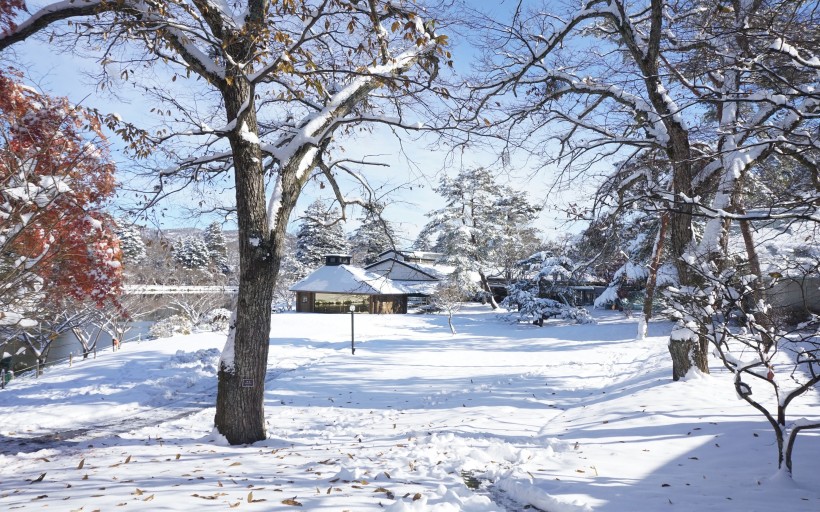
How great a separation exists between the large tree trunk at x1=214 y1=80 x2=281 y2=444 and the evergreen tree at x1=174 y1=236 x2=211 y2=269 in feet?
146

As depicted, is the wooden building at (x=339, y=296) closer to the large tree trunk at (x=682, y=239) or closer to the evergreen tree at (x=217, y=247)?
the evergreen tree at (x=217, y=247)

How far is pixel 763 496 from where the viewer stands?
3.71 m

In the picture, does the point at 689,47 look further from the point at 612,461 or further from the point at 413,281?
the point at 413,281

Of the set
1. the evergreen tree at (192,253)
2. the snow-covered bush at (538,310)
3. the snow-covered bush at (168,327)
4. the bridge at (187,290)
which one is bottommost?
the snow-covered bush at (168,327)

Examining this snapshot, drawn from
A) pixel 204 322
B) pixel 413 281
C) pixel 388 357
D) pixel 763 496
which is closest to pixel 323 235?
pixel 413 281

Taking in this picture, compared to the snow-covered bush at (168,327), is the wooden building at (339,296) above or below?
above

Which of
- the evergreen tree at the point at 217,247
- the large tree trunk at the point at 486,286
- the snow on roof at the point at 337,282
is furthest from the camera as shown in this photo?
the evergreen tree at the point at 217,247

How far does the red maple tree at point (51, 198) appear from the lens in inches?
186

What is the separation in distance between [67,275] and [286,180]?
5.51 m

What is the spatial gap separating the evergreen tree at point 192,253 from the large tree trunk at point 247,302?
146ft

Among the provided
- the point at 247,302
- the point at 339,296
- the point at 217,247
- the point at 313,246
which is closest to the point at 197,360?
the point at 247,302

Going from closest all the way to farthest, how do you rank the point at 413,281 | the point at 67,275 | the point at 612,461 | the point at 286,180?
the point at 612,461 < the point at 286,180 < the point at 67,275 < the point at 413,281

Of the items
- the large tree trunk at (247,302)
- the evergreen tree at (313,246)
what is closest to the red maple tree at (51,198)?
the large tree trunk at (247,302)

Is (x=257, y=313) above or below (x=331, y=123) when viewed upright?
below
